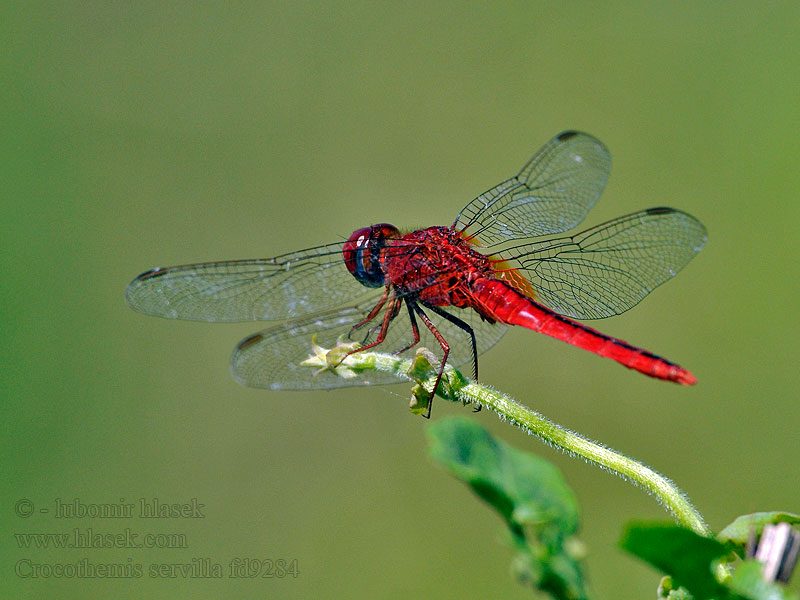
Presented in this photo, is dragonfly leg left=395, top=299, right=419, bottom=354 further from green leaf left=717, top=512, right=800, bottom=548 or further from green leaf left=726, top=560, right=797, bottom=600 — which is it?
green leaf left=726, top=560, right=797, bottom=600

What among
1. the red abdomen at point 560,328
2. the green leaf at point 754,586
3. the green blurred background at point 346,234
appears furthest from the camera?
the green blurred background at point 346,234

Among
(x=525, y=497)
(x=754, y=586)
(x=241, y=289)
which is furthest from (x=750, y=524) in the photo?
(x=241, y=289)

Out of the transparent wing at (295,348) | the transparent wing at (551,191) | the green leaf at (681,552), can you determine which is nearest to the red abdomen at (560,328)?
the transparent wing at (295,348)

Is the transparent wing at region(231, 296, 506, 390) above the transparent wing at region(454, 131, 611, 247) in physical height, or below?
below

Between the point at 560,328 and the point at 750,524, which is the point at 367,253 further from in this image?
the point at 750,524

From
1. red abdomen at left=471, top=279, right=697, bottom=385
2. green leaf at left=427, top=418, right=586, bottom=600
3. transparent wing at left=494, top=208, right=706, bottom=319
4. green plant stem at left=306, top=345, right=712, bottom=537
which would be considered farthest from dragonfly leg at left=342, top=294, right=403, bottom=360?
green leaf at left=427, top=418, right=586, bottom=600

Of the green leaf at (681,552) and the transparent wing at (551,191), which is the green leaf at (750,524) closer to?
the green leaf at (681,552)

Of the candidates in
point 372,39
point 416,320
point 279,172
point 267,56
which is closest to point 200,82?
point 267,56

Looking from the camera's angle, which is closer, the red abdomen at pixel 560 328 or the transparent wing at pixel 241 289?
the red abdomen at pixel 560 328
